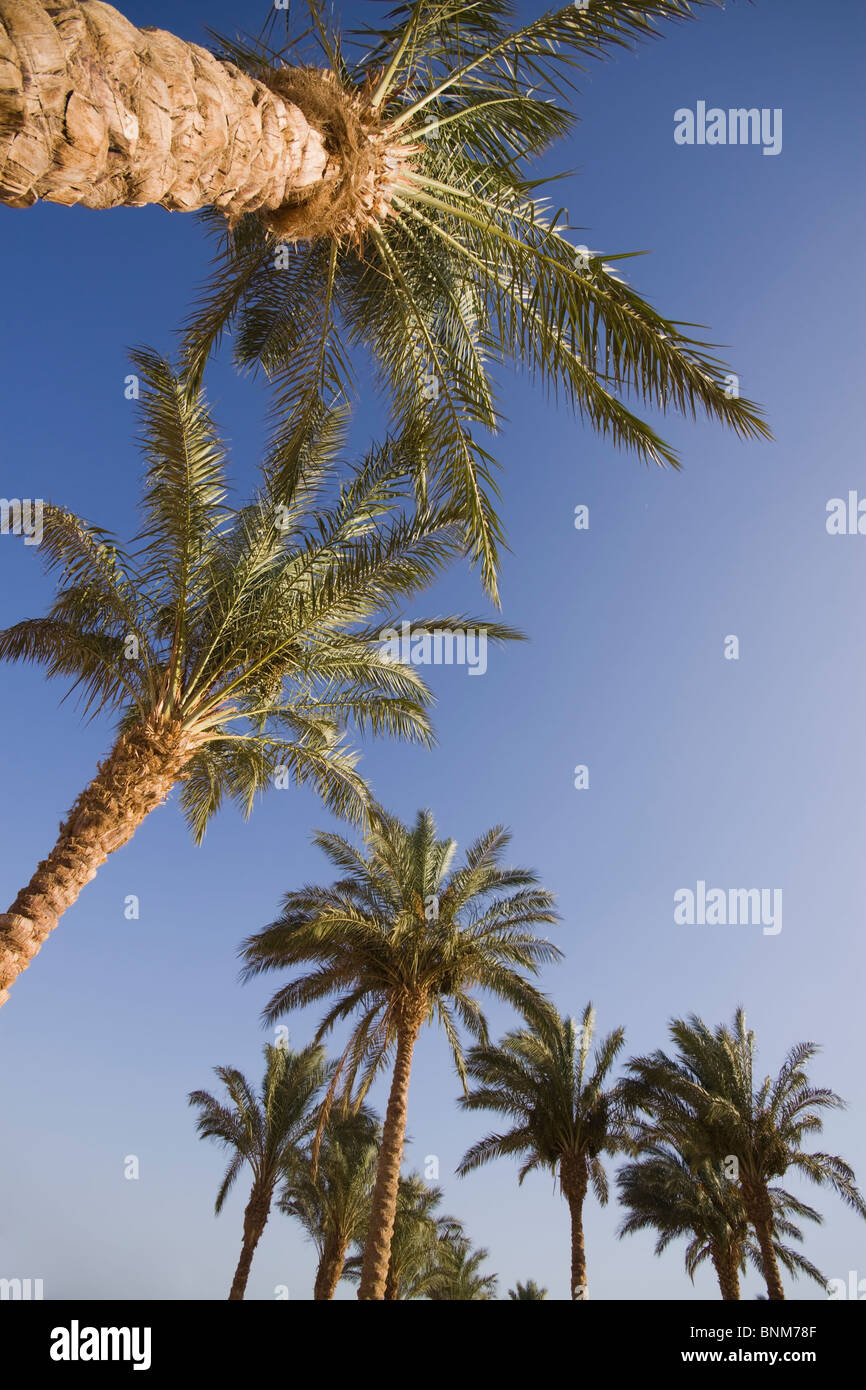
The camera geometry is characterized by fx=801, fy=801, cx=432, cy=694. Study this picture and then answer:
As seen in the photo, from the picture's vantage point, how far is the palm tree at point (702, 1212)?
63.8 feet

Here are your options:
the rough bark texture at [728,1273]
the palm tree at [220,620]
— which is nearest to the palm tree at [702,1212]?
the rough bark texture at [728,1273]

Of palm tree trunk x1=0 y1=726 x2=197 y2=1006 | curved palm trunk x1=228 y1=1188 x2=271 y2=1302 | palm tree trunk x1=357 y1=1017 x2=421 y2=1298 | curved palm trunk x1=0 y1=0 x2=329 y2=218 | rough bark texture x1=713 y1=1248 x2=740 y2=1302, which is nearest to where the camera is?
curved palm trunk x1=0 y1=0 x2=329 y2=218

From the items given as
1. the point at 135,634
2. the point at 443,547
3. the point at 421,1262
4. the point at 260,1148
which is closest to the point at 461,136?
the point at 443,547

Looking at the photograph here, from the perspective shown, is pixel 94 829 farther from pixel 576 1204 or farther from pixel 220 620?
pixel 576 1204

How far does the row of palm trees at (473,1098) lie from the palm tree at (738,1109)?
4cm

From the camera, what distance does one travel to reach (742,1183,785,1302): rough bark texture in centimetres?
1634

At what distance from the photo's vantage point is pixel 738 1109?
1630 cm

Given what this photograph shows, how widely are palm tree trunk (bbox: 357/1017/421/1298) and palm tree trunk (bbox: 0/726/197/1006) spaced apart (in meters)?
7.88

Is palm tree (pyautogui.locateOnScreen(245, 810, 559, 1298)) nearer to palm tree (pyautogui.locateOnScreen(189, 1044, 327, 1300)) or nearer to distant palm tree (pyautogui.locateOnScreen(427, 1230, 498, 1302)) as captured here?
palm tree (pyautogui.locateOnScreen(189, 1044, 327, 1300))

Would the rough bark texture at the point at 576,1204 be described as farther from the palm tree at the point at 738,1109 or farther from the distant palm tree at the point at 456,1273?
the distant palm tree at the point at 456,1273

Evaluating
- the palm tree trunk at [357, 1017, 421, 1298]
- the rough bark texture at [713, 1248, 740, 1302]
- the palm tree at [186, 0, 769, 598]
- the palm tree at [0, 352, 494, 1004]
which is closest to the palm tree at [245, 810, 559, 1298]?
the palm tree trunk at [357, 1017, 421, 1298]

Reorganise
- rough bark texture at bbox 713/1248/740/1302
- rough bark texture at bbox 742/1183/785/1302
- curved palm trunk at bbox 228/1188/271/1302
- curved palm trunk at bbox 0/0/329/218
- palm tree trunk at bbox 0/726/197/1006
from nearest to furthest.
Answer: curved palm trunk at bbox 0/0/329/218, palm tree trunk at bbox 0/726/197/1006, rough bark texture at bbox 742/1183/785/1302, curved palm trunk at bbox 228/1188/271/1302, rough bark texture at bbox 713/1248/740/1302

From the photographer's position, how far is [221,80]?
150 inches
